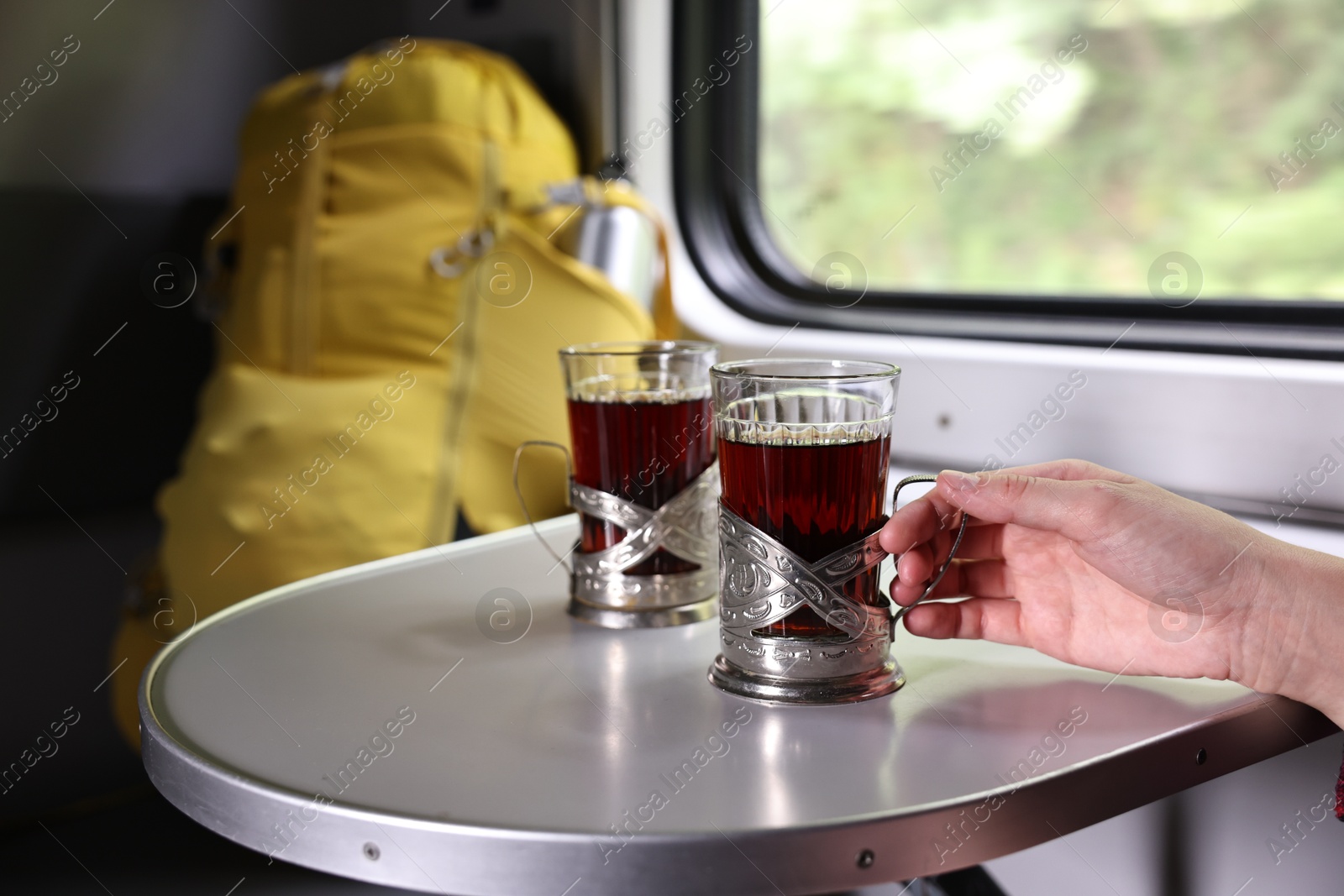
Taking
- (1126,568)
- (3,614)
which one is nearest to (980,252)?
(1126,568)

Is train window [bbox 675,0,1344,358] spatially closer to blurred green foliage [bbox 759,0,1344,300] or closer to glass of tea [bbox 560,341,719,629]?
blurred green foliage [bbox 759,0,1344,300]

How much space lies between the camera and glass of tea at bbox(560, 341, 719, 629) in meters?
0.86

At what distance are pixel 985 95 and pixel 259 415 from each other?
1136 mm

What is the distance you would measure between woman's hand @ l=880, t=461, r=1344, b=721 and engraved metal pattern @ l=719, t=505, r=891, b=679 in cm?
4

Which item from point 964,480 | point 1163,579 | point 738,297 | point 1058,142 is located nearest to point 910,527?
point 964,480

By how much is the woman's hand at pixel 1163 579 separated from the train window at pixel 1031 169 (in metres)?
0.55

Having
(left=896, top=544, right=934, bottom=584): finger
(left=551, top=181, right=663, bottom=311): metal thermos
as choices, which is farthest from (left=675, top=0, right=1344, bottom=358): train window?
(left=896, top=544, right=934, bottom=584): finger

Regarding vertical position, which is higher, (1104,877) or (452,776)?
(452,776)

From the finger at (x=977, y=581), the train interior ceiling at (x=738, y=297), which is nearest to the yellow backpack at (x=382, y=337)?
the train interior ceiling at (x=738, y=297)

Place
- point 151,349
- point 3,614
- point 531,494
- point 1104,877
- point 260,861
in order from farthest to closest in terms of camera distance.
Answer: point 151,349
point 3,614
point 531,494
point 260,861
point 1104,877

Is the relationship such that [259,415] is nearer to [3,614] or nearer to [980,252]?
[3,614]

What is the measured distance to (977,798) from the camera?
566mm

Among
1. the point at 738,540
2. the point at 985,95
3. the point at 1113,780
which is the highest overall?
the point at 985,95

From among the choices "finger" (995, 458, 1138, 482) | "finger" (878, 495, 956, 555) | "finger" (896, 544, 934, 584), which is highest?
"finger" (995, 458, 1138, 482)
